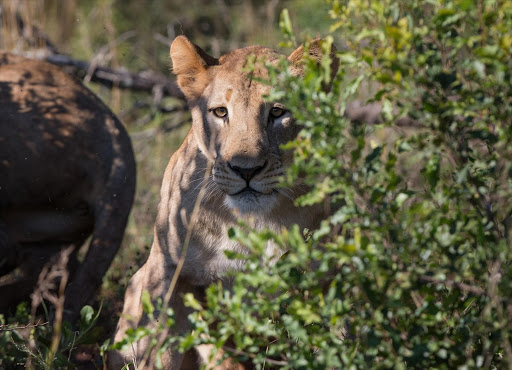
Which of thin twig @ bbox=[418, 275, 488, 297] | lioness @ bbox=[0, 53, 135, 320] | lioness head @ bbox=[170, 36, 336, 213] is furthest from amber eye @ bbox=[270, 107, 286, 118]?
lioness @ bbox=[0, 53, 135, 320]

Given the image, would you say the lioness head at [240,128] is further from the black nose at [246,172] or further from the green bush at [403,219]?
the green bush at [403,219]

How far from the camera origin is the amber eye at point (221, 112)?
356 centimetres

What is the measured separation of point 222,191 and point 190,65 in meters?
0.77

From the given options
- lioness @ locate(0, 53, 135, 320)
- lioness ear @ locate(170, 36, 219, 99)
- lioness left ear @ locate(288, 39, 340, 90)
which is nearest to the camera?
lioness left ear @ locate(288, 39, 340, 90)

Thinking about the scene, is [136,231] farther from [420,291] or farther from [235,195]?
[420,291]

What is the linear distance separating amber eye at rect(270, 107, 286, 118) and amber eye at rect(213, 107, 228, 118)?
0.24 m

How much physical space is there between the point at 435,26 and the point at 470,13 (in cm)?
10

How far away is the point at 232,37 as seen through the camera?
30.6 feet

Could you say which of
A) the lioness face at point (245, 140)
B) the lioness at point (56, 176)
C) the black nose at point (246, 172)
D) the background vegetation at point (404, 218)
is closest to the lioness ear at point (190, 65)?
the lioness face at point (245, 140)

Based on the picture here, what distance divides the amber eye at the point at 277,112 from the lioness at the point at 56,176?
1.59 m

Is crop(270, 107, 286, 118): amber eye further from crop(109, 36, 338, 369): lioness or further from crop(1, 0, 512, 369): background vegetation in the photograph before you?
crop(1, 0, 512, 369): background vegetation

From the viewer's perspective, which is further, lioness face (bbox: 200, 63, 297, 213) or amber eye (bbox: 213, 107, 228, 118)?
amber eye (bbox: 213, 107, 228, 118)

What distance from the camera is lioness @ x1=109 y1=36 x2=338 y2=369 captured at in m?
3.30

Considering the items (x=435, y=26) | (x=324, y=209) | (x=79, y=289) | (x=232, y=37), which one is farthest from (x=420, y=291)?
(x=232, y=37)
